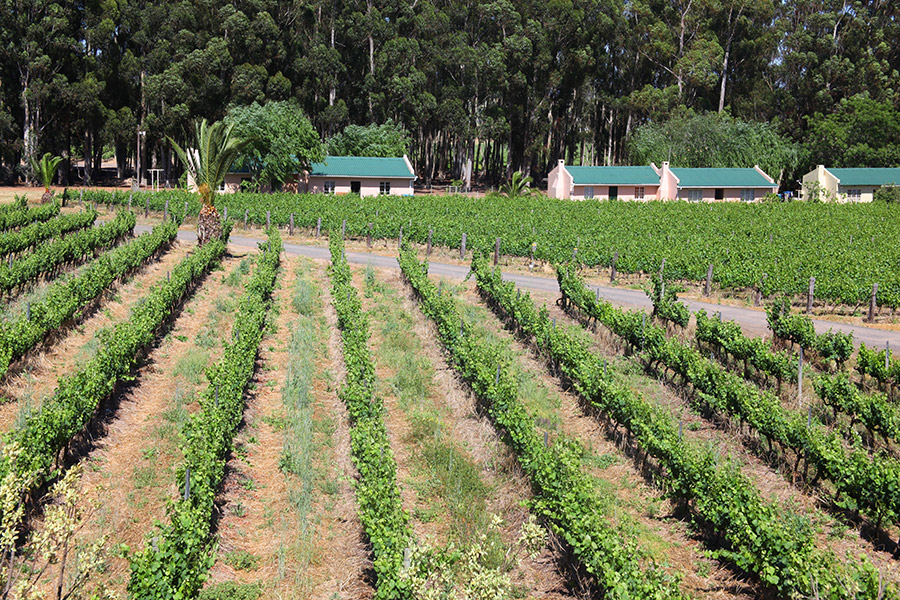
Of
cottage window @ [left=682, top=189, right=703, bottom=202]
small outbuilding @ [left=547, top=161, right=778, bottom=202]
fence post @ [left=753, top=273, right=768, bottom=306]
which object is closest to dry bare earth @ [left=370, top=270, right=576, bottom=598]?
fence post @ [left=753, top=273, right=768, bottom=306]

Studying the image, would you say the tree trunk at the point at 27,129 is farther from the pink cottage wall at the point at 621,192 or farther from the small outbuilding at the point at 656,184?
the pink cottage wall at the point at 621,192

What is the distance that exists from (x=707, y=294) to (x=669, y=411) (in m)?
12.1

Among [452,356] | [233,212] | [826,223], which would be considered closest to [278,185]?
[233,212]

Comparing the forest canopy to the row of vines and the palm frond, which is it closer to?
the row of vines

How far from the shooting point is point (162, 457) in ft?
45.7

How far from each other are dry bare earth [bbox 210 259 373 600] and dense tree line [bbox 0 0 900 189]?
51.1 m

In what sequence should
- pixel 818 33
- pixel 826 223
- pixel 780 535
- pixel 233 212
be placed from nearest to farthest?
1. pixel 780 535
2. pixel 233 212
3. pixel 826 223
4. pixel 818 33

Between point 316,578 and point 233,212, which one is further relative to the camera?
point 233,212

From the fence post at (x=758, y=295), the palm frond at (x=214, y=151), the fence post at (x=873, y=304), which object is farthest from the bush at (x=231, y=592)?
the palm frond at (x=214, y=151)

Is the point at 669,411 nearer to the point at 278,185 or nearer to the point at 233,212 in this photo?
the point at 233,212

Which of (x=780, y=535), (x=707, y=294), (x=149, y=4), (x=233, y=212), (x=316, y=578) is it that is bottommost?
(x=316, y=578)

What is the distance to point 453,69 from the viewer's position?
79.9 meters

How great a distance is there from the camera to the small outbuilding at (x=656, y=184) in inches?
2628

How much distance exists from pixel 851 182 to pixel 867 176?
2411mm
